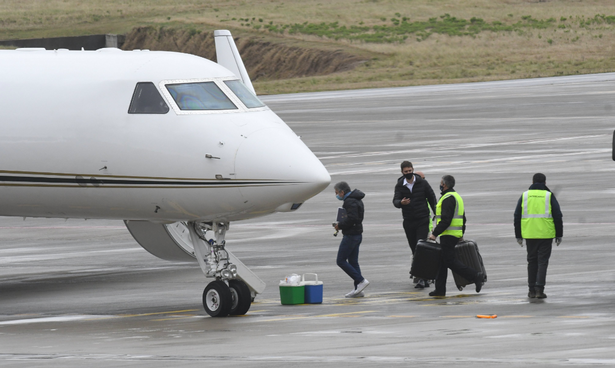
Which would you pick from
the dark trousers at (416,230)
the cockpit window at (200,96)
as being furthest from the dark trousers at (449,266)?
the cockpit window at (200,96)

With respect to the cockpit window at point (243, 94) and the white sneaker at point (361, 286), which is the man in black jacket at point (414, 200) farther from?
the cockpit window at point (243, 94)

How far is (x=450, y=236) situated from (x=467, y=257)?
462mm

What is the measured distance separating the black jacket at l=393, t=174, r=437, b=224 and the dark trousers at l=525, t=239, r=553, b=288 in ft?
7.84

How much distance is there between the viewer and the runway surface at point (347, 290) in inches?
558

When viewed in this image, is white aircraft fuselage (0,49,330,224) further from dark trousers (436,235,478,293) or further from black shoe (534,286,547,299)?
black shoe (534,286,547,299)

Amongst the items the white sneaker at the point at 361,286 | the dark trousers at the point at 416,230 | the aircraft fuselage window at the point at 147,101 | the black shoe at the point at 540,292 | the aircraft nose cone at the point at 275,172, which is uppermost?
the aircraft fuselage window at the point at 147,101

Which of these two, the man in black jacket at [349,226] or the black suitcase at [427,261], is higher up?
the man in black jacket at [349,226]

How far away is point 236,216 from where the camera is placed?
692 inches

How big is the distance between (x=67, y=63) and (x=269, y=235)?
11.2 m

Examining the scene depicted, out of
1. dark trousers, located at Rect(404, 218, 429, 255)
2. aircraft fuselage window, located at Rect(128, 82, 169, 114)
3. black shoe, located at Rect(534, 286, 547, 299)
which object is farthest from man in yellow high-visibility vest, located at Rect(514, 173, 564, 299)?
aircraft fuselage window, located at Rect(128, 82, 169, 114)

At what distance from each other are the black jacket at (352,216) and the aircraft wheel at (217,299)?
2924 mm

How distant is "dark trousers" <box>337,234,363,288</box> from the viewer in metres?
19.7

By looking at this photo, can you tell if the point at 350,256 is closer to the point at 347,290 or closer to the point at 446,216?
the point at 347,290

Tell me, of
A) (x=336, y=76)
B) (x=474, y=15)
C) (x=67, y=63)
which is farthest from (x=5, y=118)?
(x=474, y=15)
